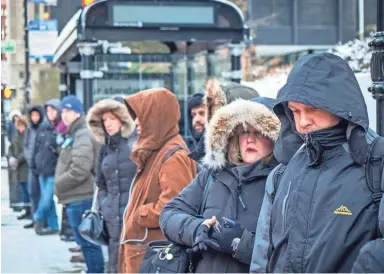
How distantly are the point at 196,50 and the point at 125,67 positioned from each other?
151cm

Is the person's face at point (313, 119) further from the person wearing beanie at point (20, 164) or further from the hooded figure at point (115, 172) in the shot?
the person wearing beanie at point (20, 164)

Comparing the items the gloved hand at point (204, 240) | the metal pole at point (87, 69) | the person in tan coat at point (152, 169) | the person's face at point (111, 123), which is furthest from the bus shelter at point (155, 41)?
the gloved hand at point (204, 240)

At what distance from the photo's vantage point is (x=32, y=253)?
11125 millimetres

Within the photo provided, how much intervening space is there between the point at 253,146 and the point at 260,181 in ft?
0.65

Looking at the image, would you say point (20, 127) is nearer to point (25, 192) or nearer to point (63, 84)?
point (25, 192)

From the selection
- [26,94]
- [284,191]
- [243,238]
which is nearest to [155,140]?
[243,238]

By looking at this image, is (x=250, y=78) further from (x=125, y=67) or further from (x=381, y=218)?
(x=381, y=218)

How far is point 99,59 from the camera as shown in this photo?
1199cm

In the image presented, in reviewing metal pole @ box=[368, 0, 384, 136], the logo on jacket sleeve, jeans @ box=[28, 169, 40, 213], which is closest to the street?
jeans @ box=[28, 169, 40, 213]

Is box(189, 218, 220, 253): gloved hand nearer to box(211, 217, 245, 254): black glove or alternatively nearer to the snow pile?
box(211, 217, 245, 254): black glove

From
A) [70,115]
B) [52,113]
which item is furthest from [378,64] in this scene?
[52,113]

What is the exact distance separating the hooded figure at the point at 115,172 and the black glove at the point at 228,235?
2871 millimetres

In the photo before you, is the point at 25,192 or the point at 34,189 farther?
the point at 25,192

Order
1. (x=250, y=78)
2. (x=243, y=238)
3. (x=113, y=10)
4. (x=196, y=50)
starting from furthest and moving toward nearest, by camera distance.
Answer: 1. (x=250, y=78)
2. (x=196, y=50)
3. (x=113, y=10)
4. (x=243, y=238)
